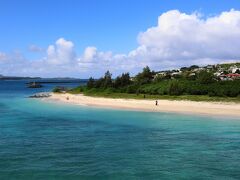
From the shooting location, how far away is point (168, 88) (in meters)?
81.4

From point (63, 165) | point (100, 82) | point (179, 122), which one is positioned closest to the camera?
point (63, 165)

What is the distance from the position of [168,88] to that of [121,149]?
53475 mm

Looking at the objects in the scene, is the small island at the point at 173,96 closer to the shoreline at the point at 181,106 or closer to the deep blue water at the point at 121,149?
the shoreline at the point at 181,106

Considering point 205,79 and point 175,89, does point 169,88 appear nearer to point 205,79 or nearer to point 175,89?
point 175,89

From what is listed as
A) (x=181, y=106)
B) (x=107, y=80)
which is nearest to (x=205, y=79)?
(x=181, y=106)

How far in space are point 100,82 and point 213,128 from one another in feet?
222

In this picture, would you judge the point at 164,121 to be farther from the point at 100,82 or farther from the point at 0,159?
the point at 100,82

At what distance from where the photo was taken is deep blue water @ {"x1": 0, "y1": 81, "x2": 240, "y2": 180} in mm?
22625

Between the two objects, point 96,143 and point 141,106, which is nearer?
point 96,143

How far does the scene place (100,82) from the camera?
4218 inches

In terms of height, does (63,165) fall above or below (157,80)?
below

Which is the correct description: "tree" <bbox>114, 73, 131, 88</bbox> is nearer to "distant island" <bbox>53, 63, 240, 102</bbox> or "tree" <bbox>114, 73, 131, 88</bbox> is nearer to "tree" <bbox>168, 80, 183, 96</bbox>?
"distant island" <bbox>53, 63, 240, 102</bbox>

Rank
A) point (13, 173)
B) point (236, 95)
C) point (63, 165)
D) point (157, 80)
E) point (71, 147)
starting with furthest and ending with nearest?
1. point (157, 80)
2. point (236, 95)
3. point (71, 147)
4. point (63, 165)
5. point (13, 173)

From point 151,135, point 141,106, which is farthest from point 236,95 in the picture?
point 151,135
